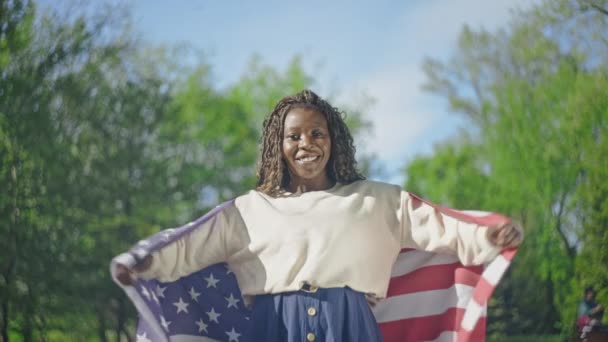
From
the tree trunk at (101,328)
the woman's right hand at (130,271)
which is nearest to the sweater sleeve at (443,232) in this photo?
the woman's right hand at (130,271)

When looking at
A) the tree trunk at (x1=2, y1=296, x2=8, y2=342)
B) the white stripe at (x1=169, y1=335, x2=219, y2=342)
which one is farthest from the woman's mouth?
the tree trunk at (x1=2, y1=296, x2=8, y2=342)

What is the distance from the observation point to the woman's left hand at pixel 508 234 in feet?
9.83

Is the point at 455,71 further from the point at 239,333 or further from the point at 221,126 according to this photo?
the point at 239,333

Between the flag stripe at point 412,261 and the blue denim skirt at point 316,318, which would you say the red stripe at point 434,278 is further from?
the blue denim skirt at point 316,318

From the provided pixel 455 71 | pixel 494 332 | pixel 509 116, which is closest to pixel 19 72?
pixel 509 116

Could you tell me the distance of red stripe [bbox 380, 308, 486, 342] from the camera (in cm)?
344

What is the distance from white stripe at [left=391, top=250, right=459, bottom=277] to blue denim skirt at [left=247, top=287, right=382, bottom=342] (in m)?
0.45

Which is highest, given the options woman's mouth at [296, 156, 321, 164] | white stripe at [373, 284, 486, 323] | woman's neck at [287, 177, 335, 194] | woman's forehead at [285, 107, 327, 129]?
woman's forehead at [285, 107, 327, 129]

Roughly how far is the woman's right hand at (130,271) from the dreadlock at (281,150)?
682 mm

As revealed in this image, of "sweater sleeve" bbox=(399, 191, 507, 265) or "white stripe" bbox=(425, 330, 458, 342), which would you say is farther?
"white stripe" bbox=(425, 330, 458, 342)

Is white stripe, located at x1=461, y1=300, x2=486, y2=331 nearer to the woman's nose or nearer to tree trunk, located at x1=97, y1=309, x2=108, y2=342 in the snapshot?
the woman's nose

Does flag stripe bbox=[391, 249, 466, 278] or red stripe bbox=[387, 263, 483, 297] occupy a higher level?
flag stripe bbox=[391, 249, 466, 278]

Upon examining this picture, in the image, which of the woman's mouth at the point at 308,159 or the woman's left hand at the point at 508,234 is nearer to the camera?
the woman's left hand at the point at 508,234

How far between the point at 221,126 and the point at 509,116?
31.8 ft
